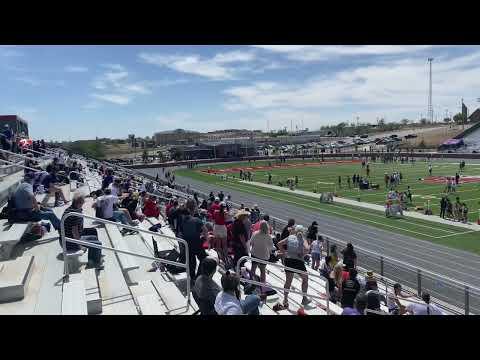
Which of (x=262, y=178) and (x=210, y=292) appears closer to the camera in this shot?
(x=210, y=292)

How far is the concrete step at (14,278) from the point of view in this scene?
17.0ft

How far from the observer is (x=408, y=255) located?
1634 centimetres

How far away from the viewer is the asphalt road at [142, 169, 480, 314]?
34.8ft

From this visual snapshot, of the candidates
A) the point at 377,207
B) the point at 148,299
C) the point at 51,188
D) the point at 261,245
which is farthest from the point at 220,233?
the point at 377,207

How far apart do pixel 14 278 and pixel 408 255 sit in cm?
1437

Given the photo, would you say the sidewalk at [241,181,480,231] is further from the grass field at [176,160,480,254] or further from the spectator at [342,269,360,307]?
the spectator at [342,269,360,307]

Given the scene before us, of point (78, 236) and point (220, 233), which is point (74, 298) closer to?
point (78, 236)

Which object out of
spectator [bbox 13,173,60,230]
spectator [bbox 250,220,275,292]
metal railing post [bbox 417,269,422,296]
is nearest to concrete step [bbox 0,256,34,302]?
spectator [bbox 13,173,60,230]

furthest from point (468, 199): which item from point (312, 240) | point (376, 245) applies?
point (312, 240)

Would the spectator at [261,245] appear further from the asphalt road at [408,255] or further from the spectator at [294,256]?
the asphalt road at [408,255]

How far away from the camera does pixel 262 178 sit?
46.7 meters
